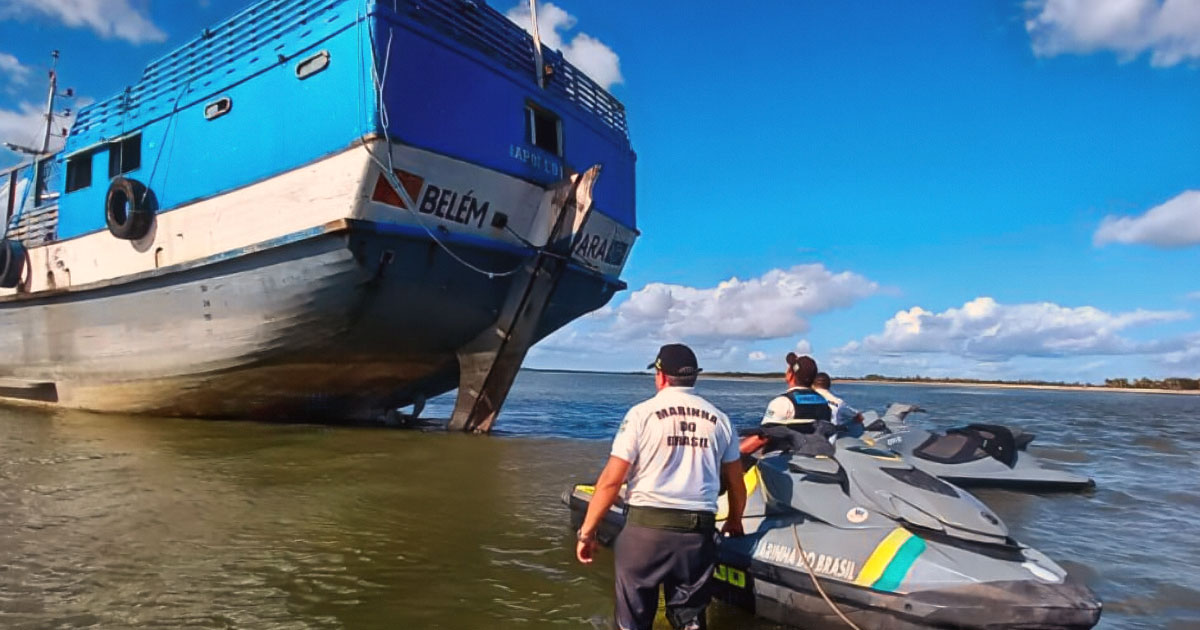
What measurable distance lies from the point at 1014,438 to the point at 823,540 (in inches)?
227

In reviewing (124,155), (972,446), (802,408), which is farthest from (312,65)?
(972,446)

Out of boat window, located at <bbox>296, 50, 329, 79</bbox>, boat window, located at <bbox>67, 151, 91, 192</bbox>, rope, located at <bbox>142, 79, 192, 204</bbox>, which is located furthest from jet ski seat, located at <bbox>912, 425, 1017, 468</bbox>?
boat window, located at <bbox>67, 151, 91, 192</bbox>

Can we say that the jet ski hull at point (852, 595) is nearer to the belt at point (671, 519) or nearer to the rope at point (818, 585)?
the rope at point (818, 585)

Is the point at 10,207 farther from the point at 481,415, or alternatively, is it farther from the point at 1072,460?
the point at 1072,460

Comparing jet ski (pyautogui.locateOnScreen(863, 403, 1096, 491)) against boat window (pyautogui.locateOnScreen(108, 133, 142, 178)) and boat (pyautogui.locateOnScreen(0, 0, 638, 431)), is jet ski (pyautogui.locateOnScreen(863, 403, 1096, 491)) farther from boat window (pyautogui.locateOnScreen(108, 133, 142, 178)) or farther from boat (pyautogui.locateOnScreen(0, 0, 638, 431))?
boat window (pyautogui.locateOnScreen(108, 133, 142, 178))

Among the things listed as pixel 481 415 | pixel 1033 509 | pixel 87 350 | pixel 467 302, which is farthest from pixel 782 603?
pixel 87 350

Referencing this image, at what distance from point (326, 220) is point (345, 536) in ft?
15.6

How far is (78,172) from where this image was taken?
40.3 feet

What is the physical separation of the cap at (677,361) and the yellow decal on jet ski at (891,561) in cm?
128

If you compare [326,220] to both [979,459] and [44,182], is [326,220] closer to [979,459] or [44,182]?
[979,459]

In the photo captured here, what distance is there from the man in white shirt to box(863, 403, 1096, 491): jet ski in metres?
5.31

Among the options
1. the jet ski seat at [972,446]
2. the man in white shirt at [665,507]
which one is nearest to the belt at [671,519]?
the man in white shirt at [665,507]

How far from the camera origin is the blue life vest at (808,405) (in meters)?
5.02

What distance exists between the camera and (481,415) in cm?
1167
